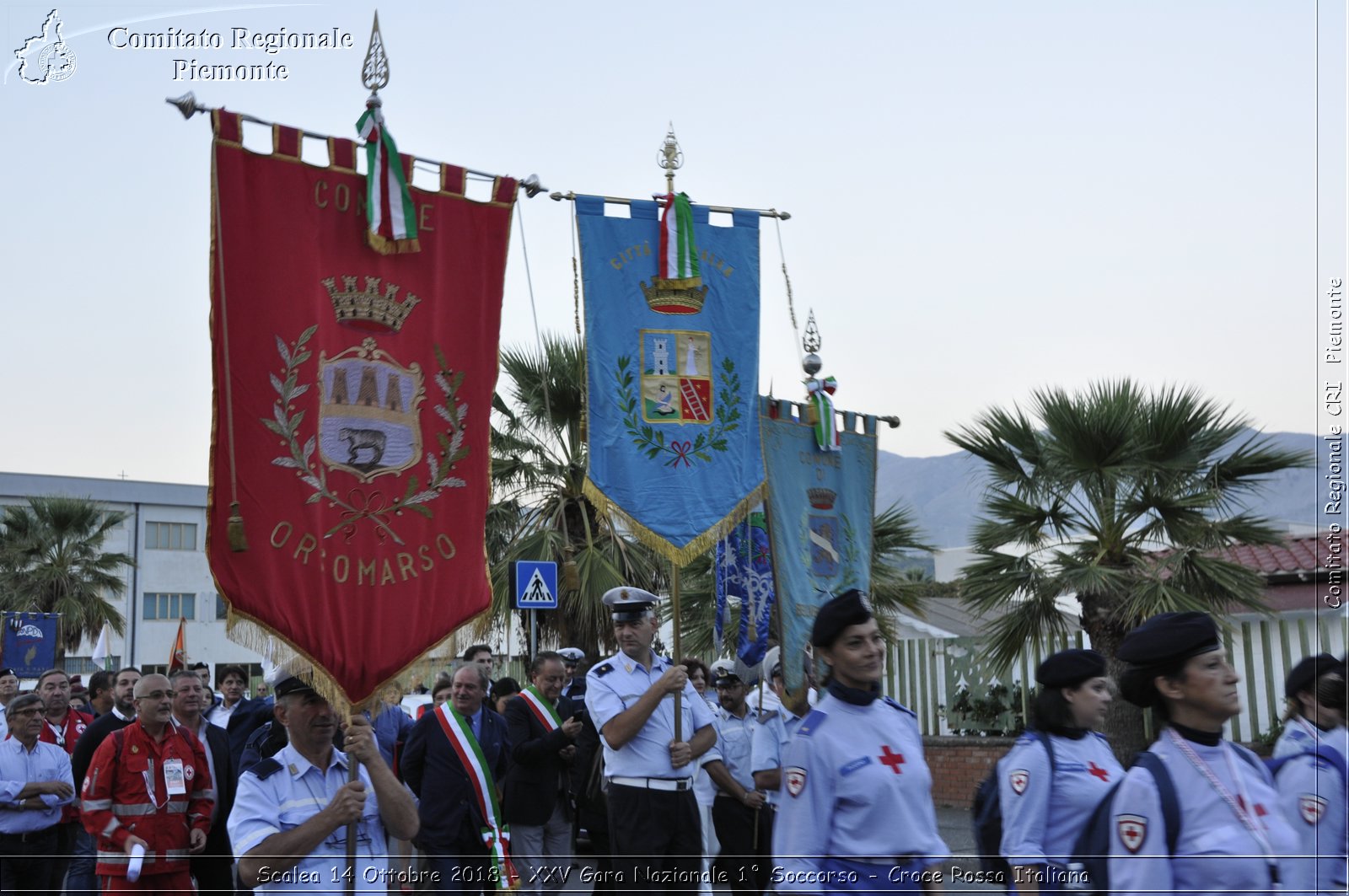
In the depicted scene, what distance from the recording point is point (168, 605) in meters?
49.8

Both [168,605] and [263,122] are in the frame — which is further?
[168,605]

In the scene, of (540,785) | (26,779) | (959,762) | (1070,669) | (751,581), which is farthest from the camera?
(959,762)

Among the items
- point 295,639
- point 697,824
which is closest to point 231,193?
point 295,639

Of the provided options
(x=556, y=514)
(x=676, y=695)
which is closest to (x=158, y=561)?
(x=556, y=514)

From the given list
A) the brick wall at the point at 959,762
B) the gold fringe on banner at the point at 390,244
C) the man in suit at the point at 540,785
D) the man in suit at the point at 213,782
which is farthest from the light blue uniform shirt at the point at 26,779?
the brick wall at the point at 959,762

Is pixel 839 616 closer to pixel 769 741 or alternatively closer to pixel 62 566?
pixel 769 741

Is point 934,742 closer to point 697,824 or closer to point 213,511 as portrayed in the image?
point 697,824

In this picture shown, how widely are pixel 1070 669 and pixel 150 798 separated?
4.87 metres

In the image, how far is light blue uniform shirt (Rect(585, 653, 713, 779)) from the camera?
7.32m

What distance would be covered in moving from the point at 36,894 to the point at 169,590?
43.4 metres

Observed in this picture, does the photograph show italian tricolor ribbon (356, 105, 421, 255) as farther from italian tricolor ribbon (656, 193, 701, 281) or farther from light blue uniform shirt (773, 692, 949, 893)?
light blue uniform shirt (773, 692, 949, 893)

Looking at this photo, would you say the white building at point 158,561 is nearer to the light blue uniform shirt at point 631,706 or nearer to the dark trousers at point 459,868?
the dark trousers at point 459,868

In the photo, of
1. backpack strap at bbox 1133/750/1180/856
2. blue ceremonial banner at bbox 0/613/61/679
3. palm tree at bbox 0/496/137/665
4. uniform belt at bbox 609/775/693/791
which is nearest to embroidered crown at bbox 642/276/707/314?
uniform belt at bbox 609/775/693/791

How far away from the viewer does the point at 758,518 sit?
1077 cm
